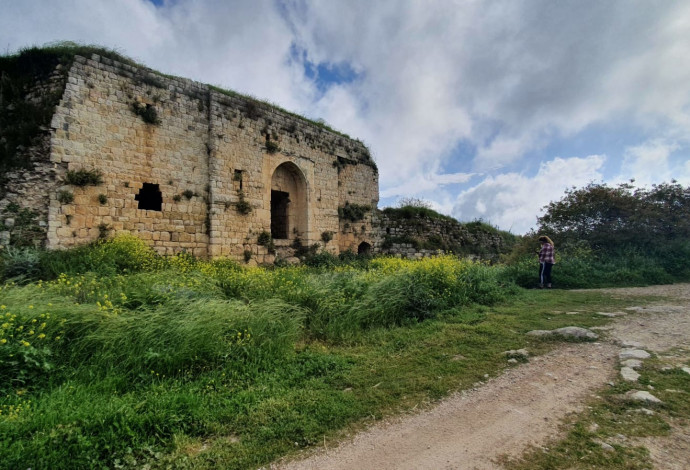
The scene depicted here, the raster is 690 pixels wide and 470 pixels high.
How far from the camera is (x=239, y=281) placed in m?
7.46

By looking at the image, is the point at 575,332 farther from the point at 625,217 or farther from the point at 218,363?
the point at 625,217

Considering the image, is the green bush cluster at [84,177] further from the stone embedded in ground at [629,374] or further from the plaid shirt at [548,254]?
the plaid shirt at [548,254]

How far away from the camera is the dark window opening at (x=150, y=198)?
10336 millimetres

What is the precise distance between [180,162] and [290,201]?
459 cm

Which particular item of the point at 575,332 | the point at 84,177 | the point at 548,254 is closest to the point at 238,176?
the point at 84,177

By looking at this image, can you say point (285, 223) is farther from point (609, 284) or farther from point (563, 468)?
point (563, 468)

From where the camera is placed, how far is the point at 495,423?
3.00 metres

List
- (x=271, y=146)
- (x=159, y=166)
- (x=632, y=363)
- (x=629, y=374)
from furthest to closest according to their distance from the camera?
(x=271, y=146) < (x=159, y=166) < (x=632, y=363) < (x=629, y=374)

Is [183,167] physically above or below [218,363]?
above

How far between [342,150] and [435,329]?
11455mm

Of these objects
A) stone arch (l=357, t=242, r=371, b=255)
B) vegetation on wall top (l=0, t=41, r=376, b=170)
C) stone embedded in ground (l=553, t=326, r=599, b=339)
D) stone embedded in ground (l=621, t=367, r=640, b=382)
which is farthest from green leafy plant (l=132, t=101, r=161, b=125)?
stone embedded in ground (l=621, t=367, r=640, b=382)

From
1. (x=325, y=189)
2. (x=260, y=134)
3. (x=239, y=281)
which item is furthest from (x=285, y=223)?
(x=239, y=281)

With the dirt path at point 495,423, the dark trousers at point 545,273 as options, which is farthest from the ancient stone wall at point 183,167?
the dirt path at point 495,423

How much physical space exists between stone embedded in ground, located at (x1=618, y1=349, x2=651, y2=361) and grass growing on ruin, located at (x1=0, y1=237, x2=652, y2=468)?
33.8 inches
